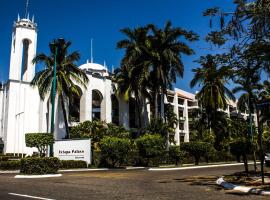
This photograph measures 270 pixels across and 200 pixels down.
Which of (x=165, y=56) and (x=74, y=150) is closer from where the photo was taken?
(x=74, y=150)

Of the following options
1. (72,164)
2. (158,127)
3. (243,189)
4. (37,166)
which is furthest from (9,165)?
(243,189)

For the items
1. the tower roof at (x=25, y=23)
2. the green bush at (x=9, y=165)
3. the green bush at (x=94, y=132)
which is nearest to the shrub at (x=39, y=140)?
the green bush at (x=9, y=165)

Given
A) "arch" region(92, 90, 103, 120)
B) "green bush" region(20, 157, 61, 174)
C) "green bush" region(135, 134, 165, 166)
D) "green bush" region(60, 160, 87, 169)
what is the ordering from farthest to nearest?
"arch" region(92, 90, 103, 120)
"green bush" region(135, 134, 165, 166)
"green bush" region(60, 160, 87, 169)
"green bush" region(20, 157, 61, 174)

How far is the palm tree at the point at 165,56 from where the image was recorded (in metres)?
43.8

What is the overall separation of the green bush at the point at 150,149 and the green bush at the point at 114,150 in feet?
6.30

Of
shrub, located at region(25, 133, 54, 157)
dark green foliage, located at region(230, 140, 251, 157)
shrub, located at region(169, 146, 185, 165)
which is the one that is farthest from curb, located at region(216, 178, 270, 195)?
shrub, located at region(169, 146, 185, 165)

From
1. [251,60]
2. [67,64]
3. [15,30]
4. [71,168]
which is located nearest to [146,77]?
[67,64]

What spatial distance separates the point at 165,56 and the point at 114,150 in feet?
50.9

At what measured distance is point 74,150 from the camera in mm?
32625

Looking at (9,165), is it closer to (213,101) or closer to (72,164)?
(72,164)

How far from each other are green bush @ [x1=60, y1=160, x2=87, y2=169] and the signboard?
605 mm

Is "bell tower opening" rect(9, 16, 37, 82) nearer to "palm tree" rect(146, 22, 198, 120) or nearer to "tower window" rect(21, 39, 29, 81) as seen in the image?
"tower window" rect(21, 39, 29, 81)

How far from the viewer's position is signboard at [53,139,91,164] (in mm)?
32125

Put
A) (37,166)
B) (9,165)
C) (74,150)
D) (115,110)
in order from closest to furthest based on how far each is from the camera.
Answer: (37,166), (9,165), (74,150), (115,110)
